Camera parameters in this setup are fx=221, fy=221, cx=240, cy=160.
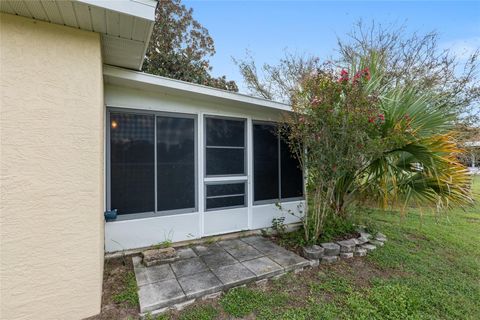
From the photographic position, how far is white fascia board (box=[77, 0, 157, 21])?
79.2 inches

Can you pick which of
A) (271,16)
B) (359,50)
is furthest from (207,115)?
(359,50)

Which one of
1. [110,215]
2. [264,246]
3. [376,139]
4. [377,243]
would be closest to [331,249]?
[264,246]

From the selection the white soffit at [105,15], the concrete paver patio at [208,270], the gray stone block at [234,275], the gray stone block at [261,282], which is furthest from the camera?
the gray stone block at [261,282]

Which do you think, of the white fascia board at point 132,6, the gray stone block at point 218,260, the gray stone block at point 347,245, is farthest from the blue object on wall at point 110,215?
the gray stone block at point 347,245

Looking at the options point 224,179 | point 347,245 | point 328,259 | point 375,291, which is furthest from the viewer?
point 224,179

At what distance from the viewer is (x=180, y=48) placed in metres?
10.6

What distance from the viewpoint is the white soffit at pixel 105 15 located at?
1932 millimetres

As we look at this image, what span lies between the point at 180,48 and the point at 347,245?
10719mm

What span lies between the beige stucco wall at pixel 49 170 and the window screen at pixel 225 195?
2.10 metres

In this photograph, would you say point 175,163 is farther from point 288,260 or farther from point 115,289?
point 288,260

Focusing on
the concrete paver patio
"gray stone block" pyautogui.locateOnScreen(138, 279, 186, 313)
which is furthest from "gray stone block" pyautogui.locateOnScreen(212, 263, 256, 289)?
"gray stone block" pyautogui.locateOnScreen(138, 279, 186, 313)

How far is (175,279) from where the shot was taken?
9.57ft

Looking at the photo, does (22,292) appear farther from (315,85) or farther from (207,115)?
(315,85)

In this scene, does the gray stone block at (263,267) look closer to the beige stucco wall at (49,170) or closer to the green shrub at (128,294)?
the green shrub at (128,294)
